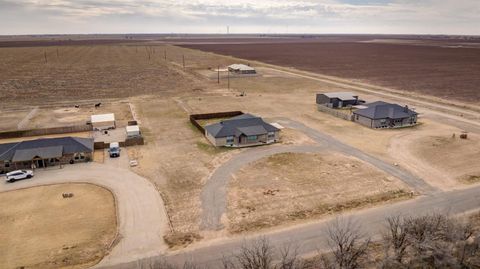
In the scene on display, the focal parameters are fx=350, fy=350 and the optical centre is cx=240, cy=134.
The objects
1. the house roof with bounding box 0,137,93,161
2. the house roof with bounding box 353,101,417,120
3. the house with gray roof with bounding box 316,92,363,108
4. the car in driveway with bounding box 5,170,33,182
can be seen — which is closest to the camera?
the car in driveway with bounding box 5,170,33,182

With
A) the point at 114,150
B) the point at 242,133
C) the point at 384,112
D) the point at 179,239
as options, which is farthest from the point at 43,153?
the point at 384,112

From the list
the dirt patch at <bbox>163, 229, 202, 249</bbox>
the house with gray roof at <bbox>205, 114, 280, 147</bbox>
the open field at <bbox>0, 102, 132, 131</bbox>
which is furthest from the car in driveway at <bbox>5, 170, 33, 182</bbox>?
the house with gray roof at <bbox>205, 114, 280, 147</bbox>

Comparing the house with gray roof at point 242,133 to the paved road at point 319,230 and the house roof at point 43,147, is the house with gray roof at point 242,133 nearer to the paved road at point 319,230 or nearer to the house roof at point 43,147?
the house roof at point 43,147

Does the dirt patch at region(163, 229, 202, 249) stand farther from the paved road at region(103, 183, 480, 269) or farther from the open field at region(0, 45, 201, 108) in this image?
the open field at region(0, 45, 201, 108)

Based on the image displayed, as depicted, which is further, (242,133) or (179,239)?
(242,133)

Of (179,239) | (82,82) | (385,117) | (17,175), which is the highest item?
(82,82)

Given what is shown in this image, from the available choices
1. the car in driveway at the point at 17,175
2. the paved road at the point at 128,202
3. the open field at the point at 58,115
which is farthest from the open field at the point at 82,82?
the paved road at the point at 128,202

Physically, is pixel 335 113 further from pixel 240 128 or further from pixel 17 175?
pixel 17 175
